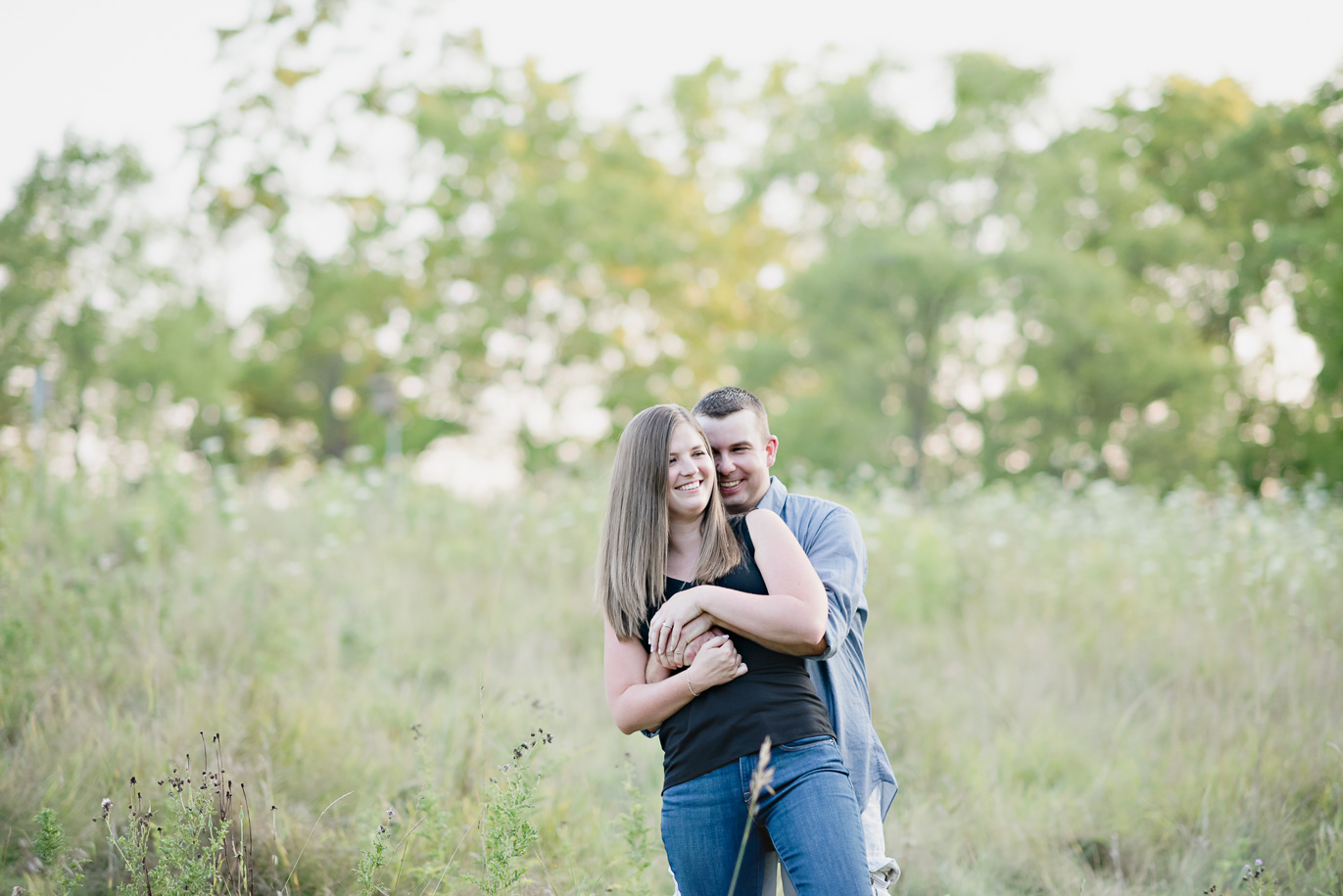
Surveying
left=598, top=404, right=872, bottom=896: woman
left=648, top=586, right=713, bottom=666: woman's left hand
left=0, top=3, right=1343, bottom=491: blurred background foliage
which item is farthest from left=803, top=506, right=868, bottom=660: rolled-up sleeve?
left=0, top=3, right=1343, bottom=491: blurred background foliage

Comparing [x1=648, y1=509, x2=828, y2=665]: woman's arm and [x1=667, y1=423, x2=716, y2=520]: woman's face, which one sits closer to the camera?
[x1=648, y1=509, x2=828, y2=665]: woman's arm

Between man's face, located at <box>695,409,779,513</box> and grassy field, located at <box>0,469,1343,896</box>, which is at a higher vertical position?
man's face, located at <box>695,409,779,513</box>

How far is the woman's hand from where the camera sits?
8.12 feet

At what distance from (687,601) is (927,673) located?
11.7ft

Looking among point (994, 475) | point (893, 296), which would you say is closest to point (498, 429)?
point (893, 296)

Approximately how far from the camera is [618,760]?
4512 mm

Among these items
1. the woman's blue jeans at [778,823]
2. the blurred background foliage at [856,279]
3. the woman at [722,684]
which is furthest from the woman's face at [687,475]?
the blurred background foliage at [856,279]

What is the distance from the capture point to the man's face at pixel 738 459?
2.98m

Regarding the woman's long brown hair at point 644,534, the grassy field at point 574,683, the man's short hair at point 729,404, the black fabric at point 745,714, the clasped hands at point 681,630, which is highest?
the man's short hair at point 729,404

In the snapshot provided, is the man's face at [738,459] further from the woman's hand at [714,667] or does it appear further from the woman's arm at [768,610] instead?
the woman's hand at [714,667]

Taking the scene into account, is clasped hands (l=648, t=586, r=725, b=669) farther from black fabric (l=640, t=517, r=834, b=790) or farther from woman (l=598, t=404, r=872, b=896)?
black fabric (l=640, t=517, r=834, b=790)

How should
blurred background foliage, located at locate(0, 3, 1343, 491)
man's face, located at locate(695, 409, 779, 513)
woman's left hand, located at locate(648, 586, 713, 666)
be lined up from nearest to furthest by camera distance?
woman's left hand, located at locate(648, 586, 713, 666) → man's face, located at locate(695, 409, 779, 513) → blurred background foliage, located at locate(0, 3, 1343, 491)

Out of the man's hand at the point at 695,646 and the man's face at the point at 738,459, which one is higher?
the man's face at the point at 738,459

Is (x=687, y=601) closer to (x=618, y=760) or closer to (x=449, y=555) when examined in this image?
(x=618, y=760)
